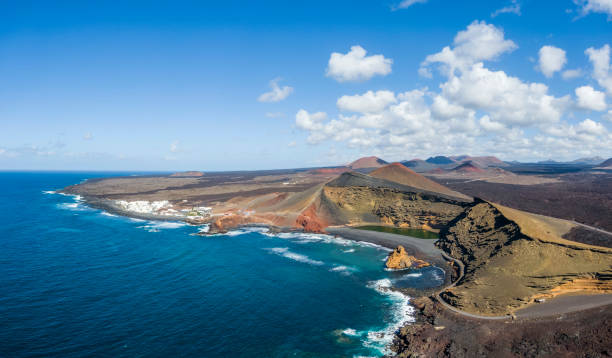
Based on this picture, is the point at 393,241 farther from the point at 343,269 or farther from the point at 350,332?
the point at 350,332

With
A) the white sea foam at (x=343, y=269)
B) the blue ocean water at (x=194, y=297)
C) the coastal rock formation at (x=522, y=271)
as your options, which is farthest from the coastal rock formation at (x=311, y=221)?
the coastal rock formation at (x=522, y=271)

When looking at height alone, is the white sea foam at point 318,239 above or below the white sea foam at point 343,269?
above

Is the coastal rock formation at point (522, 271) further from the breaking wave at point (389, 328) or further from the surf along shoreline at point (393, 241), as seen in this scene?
the breaking wave at point (389, 328)

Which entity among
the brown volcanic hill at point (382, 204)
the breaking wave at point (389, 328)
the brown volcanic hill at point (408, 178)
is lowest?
the breaking wave at point (389, 328)

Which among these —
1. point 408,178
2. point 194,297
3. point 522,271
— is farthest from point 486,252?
point 408,178

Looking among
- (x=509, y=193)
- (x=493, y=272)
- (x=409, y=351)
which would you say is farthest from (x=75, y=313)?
(x=509, y=193)

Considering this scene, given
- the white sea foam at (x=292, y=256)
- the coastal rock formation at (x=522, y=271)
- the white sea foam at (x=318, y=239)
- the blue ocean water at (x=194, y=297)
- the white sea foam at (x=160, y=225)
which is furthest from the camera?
the white sea foam at (x=160, y=225)

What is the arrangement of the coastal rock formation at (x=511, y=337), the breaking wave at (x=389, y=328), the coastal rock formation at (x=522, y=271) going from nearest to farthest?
the coastal rock formation at (x=511, y=337)
the breaking wave at (x=389, y=328)
the coastal rock formation at (x=522, y=271)

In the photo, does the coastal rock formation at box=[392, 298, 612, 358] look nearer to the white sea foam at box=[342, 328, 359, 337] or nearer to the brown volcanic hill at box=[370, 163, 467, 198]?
the white sea foam at box=[342, 328, 359, 337]
